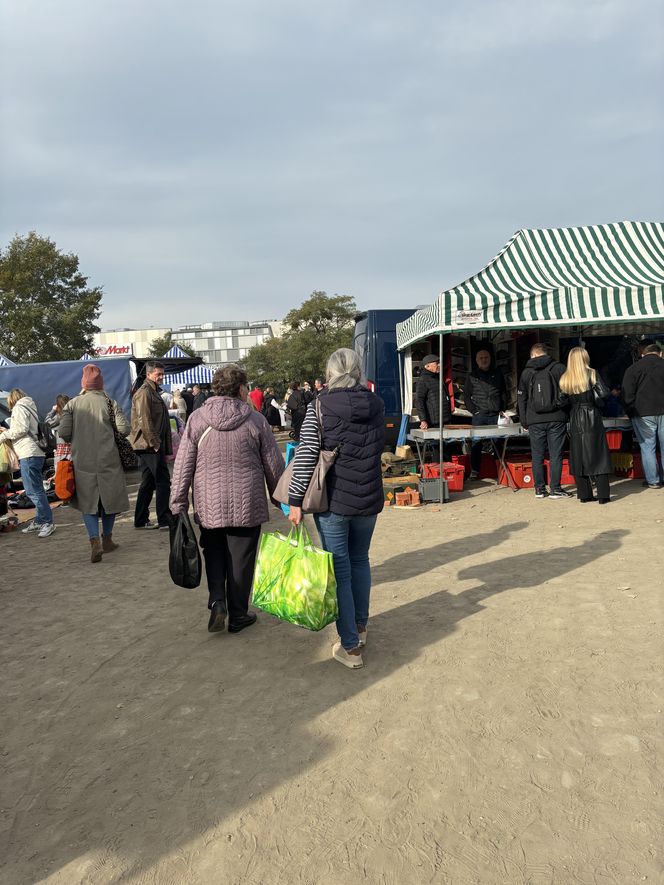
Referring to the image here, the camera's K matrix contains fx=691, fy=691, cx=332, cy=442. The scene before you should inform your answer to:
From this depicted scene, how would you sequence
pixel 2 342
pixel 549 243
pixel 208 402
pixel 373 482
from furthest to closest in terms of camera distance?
pixel 2 342 < pixel 549 243 < pixel 208 402 < pixel 373 482

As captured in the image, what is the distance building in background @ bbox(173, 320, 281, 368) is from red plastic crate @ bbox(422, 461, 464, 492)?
15568cm

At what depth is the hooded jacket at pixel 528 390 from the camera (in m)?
8.63

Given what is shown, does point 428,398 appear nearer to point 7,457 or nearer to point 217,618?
point 7,457

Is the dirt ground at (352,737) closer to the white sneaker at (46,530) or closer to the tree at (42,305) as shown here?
the white sneaker at (46,530)

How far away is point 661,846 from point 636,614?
2.31 meters

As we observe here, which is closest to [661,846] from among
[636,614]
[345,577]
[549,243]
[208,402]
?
[345,577]

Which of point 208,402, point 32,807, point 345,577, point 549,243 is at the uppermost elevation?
point 549,243

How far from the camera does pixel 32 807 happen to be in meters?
2.80

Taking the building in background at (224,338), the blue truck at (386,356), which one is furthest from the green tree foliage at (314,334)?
the building in background at (224,338)

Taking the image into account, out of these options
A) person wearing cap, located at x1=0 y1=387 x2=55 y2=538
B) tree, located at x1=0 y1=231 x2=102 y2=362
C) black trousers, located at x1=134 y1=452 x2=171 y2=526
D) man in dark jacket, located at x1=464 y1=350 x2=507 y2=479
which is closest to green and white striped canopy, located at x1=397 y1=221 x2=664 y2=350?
man in dark jacket, located at x1=464 y1=350 x2=507 y2=479

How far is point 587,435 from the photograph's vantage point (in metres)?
8.27

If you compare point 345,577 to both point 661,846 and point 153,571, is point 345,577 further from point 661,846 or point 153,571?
point 153,571

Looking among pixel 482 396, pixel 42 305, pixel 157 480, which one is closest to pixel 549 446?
pixel 482 396

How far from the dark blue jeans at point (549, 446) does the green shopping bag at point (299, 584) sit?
18.3 ft
